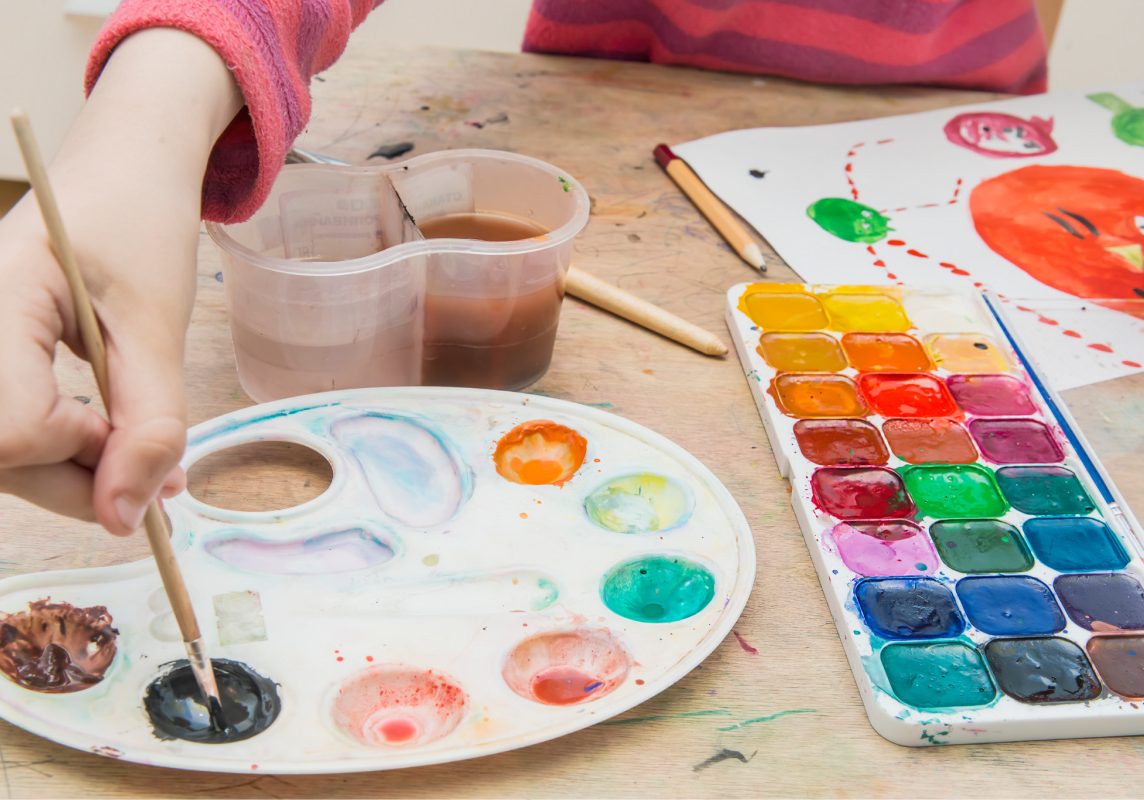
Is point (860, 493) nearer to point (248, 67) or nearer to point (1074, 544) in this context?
point (1074, 544)

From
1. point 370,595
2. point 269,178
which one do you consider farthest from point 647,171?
point 370,595

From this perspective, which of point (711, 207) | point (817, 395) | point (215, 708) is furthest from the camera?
point (711, 207)

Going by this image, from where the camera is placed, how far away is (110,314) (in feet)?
1.37

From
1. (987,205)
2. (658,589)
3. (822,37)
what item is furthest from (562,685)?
(822,37)

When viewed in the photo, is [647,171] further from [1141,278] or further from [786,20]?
[1141,278]

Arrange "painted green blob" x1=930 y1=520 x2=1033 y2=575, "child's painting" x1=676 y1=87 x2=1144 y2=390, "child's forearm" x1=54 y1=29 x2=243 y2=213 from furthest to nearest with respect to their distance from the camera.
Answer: "child's painting" x1=676 y1=87 x2=1144 y2=390 → "painted green blob" x1=930 y1=520 x2=1033 y2=575 → "child's forearm" x1=54 y1=29 x2=243 y2=213

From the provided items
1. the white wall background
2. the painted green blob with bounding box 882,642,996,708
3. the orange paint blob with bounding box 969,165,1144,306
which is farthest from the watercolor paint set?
the white wall background

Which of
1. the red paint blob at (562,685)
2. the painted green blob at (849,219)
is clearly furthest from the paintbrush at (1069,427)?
the red paint blob at (562,685)

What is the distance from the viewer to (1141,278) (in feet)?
2.88

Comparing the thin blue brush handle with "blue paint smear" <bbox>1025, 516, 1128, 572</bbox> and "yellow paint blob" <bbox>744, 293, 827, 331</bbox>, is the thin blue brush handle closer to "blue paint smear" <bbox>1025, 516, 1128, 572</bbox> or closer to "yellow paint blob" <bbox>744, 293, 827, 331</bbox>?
"blue paint smear" <bbox>1025, 516, 1128, 572</bbox>

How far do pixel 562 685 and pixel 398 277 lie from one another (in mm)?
262

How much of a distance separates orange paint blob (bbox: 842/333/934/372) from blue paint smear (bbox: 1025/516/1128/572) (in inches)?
6.2

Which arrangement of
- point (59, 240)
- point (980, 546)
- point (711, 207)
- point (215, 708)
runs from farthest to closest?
1. point (711, 207)
2. point (980, 546)
3. point (215, 708)
4. point (59, 240)

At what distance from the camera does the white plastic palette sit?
0.48 meters
